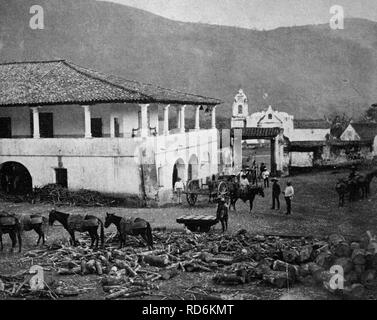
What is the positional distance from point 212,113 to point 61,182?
9.57m

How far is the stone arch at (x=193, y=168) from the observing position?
20.5m

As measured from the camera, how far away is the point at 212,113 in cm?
2458

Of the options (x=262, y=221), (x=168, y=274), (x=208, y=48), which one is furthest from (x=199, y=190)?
(x=168, y=274)

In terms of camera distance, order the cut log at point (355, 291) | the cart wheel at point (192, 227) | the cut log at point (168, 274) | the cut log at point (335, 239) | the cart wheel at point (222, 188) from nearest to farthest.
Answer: the cut log at point (355, 291) < the cut log at point (168, 274) < the cut log at point (335, 239) < the cart wheel at point (192, 227) < the cart wheel at point (222, 188)

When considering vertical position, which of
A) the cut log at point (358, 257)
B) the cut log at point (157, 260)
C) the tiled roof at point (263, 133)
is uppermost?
the tiled roof at point (263, 133)

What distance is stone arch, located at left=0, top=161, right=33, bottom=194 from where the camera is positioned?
17234 millimetres

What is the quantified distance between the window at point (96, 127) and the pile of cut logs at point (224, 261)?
621cm

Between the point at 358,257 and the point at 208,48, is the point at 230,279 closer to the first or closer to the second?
the point at 358,257

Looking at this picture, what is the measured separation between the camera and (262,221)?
1466cm

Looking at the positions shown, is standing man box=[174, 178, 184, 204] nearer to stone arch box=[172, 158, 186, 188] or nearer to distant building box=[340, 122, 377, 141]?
stone arch box=[172, 158, 186, 188]

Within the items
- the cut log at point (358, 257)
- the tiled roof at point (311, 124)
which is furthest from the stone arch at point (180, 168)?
the cut log at point (358, 257)

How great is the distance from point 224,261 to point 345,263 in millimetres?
2652

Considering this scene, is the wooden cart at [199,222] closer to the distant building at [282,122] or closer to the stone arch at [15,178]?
the stone arch at [15,178]
